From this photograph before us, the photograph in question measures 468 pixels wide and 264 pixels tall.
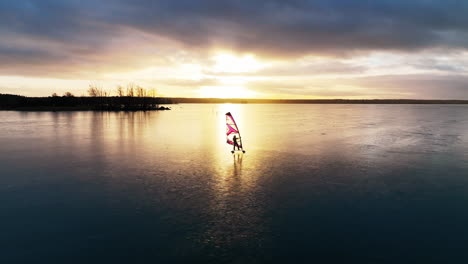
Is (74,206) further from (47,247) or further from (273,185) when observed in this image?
(273,185)

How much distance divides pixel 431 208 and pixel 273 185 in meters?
6.20

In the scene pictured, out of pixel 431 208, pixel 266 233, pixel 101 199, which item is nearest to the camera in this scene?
pixel 266 233

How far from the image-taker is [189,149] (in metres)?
24.7

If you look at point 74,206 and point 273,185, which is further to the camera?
point 273,185

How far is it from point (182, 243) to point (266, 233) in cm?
251

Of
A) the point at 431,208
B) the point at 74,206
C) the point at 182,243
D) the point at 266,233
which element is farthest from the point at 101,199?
the point at 431,208

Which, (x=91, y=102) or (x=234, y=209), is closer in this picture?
(x=234, y=209)

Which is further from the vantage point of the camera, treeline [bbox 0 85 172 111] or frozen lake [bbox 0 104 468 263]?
treeline [bbox 0 85 172 111]

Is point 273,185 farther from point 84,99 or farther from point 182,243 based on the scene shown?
point 84,99

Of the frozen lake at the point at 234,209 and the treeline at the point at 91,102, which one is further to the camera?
the treeline at the point at 91,102

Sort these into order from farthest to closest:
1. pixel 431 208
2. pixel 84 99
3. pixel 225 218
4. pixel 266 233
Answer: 1. pixel 84 99
2. pixel 431 208
3. pixel 225 218
4. pixel 266 233

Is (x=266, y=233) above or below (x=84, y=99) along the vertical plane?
below

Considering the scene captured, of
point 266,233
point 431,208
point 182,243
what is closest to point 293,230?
point 266,233

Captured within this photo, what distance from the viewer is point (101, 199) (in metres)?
12.0
